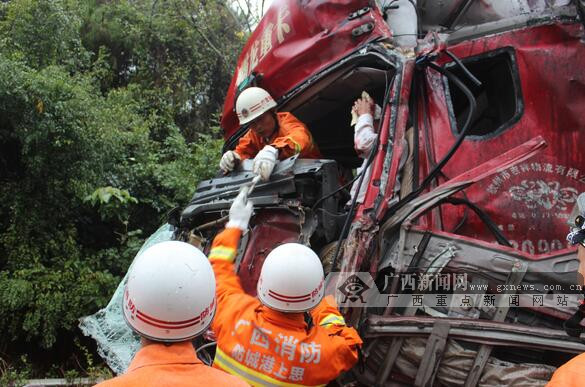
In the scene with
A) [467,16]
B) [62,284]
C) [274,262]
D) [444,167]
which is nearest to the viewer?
[274,262]

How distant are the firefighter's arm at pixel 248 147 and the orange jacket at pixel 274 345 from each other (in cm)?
198

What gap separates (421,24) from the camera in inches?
160

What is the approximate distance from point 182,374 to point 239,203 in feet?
5.12

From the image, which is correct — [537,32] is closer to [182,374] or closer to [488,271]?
[488,271]

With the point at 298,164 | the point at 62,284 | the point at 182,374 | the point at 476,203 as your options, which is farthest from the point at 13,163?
the point at 182,374

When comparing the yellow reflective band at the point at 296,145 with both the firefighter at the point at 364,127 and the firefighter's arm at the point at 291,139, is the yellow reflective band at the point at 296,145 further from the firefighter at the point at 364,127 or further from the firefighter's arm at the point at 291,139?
the firefighter at the point at 364,127

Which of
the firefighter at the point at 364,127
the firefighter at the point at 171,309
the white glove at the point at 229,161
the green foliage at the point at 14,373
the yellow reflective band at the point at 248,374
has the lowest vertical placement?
the green foliage at the point at 14,373

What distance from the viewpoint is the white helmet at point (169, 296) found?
1.44 metres

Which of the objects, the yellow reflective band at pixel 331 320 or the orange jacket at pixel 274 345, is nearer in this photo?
the orange jacket at pixel 274 345

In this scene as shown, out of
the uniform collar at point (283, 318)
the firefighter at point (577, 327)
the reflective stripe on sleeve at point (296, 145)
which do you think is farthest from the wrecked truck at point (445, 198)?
the firefighter at point (577, 327)

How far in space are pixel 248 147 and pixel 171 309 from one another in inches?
110

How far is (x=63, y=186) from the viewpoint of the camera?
589 cm

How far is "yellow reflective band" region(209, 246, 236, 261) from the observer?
2.42 m

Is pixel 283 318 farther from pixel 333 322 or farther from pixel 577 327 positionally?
pixel 577 327
